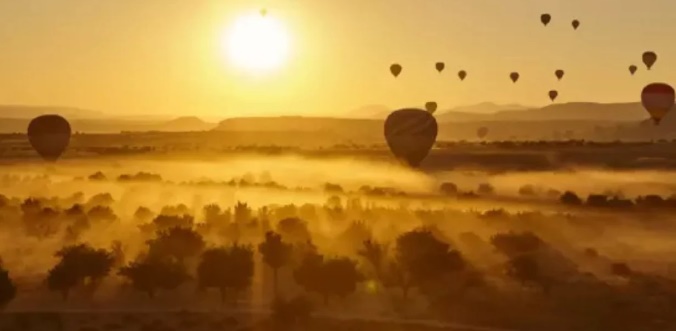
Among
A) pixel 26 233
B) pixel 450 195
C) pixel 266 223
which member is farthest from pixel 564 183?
pixel 26 233

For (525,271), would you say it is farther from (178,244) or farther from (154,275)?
(178,244)

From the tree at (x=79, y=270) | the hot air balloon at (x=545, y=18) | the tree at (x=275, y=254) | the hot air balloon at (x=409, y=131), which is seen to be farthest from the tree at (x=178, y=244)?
the hot air balloon at (x=545, y=18)

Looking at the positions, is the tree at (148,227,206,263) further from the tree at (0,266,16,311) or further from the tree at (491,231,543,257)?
the tree at (491,231,543,257)

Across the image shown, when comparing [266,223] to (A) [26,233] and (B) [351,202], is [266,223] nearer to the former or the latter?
(A) [26,233]

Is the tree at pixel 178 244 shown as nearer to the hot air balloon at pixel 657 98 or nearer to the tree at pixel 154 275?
the tree at pixel 154 275

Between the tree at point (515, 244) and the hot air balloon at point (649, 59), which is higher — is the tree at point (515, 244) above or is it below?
below

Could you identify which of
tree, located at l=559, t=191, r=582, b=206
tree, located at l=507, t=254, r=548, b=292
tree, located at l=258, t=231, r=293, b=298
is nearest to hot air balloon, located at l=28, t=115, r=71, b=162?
tree, located at l=559, t=191, r=582, b=206
